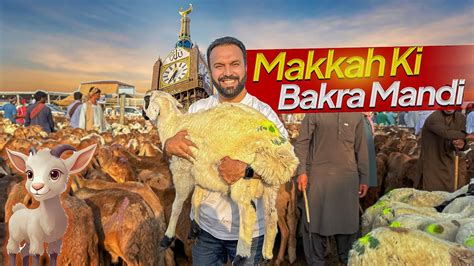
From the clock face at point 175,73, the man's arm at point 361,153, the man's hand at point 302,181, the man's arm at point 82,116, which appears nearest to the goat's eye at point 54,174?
the man's hand at point 302,181

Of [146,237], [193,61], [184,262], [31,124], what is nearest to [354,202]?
[146,237]

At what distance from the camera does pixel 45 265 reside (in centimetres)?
314

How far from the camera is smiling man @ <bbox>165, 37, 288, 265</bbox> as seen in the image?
2213 mm

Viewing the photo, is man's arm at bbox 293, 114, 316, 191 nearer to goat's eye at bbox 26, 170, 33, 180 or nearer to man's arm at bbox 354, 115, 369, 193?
man's arm at bbox 354, 115, 369, 193

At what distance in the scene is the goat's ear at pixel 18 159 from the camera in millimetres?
2155

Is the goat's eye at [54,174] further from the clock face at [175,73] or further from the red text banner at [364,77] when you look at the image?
the clock face at [175,73]

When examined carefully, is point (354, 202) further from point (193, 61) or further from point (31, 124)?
point (193, 61)

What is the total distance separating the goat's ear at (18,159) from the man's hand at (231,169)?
1.09 metres

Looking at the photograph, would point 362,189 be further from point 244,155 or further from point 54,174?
point 54,174

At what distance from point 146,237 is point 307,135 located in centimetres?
217

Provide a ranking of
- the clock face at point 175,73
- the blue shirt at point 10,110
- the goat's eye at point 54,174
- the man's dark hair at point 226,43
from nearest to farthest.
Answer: the goat's eye at point 54,174 → the man's dark hair at point 226,43 → the blue shirt at point 10,110 → the clock face at point 175,73

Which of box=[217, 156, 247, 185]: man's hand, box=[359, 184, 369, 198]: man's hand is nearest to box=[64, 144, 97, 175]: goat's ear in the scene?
box=[217, 156, 247, 185]: man's hand

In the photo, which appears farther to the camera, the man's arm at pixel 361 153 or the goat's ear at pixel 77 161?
the man's arm at pixel 361 153

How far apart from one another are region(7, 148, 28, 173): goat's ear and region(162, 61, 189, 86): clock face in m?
17.0
